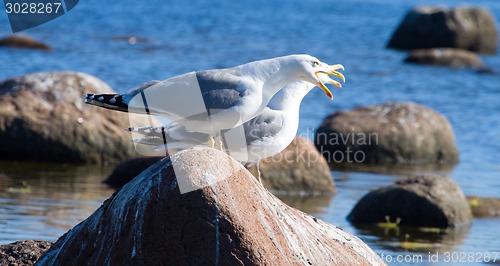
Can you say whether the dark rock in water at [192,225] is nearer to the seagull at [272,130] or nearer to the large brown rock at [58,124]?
the seagull at [272,130]

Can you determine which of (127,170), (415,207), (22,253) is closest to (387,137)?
(415,207)

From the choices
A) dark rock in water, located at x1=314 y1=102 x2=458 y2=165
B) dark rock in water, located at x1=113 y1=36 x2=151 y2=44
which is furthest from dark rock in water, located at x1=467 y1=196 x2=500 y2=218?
dark rock in water, located at x1=113 y1=36 x2=151 y2=44

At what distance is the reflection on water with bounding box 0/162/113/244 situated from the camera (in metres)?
8.80

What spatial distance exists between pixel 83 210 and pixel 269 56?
57.3ft

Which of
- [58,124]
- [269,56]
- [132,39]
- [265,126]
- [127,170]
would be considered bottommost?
[132,39]

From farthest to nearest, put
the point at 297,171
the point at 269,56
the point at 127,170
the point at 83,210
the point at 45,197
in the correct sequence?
the point at 269,56 → the point at 297,171 → the point at 127,170 → the point at 45,197 → the point at 83,210

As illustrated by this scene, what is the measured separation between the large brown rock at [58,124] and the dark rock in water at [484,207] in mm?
4379

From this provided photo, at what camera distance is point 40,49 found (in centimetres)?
2425

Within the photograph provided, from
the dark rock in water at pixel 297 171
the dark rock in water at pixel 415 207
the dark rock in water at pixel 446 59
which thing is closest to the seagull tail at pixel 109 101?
the dark rock in water at pixel 415 207

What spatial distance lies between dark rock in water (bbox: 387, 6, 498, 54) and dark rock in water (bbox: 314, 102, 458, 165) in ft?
56.1

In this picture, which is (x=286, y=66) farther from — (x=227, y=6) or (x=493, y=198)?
(x=227, y=6)

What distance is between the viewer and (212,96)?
20.8 feet

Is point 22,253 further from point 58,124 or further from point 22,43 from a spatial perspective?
point 22,43

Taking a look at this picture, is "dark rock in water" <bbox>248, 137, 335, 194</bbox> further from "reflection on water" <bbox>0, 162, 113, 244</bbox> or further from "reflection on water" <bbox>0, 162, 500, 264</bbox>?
"reflection on water" <bbox>0, 162, 113, 244</bbox>
